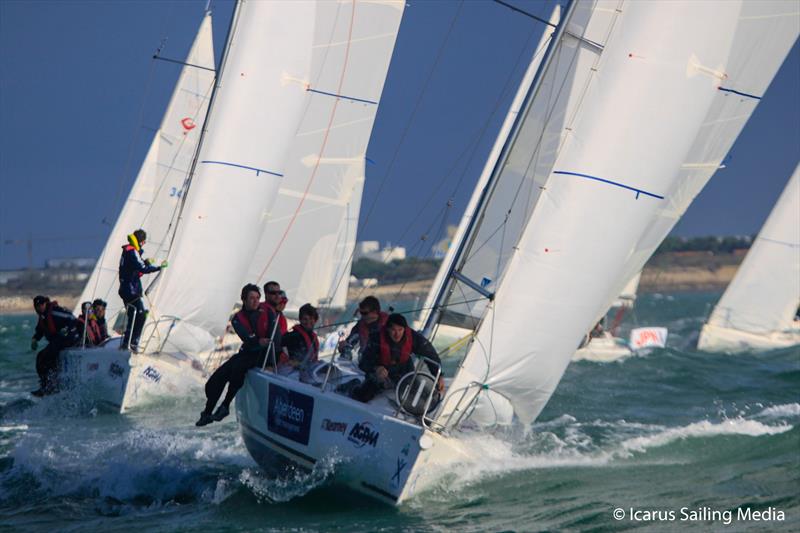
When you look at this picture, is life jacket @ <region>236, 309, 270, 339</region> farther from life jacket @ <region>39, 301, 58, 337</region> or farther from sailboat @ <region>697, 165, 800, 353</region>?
sailboat @ <region>697, 165, 800, 353</region>

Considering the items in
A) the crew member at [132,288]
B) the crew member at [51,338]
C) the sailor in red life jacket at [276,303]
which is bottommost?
the crew member at [51,338]

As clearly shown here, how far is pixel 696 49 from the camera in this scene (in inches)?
295

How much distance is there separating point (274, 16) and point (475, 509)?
735cm

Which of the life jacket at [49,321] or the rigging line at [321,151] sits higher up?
the rigging line at [321,151]

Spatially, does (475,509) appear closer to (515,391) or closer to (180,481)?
(515,391)

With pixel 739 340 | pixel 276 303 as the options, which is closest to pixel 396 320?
pixel 276 303

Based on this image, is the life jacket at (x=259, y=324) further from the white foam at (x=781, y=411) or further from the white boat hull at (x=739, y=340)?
the white boat hull at (x=739, y=340)

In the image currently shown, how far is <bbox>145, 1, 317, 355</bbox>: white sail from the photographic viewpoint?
1218cm

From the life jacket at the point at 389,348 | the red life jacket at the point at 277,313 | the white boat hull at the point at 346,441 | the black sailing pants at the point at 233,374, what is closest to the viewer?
the white boat hull at the point at 346,441

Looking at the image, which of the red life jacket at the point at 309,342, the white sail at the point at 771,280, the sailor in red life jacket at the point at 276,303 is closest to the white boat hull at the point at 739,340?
the white sail at the point at 771,280

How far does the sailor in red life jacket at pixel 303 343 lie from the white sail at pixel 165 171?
11028 millimetres

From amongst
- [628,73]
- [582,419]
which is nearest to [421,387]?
[628,73]

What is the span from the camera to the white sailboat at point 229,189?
12.2 meters

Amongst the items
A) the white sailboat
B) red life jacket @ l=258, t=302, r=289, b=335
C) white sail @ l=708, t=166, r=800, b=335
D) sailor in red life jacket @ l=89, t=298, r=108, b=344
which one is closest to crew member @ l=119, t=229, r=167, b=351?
the white sailboat
